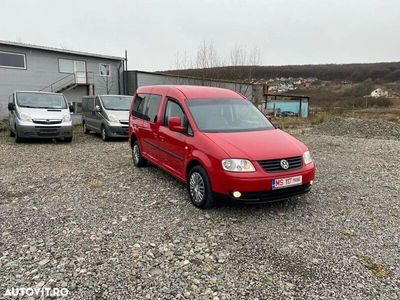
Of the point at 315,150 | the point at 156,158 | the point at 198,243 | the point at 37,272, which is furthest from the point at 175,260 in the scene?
the point at 315,150

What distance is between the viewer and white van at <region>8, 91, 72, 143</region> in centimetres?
1141

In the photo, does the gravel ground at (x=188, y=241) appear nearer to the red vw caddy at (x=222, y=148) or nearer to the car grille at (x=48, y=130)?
the red vw caddy at (x=222, y=148)

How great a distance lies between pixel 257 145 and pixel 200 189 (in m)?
1.08

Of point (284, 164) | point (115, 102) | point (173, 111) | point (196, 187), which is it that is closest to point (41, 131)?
point (115, 102)

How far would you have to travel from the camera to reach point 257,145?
4715mm

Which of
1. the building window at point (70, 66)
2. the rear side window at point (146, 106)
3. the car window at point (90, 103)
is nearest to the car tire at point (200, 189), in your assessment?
the rear side window at point (146, 106)

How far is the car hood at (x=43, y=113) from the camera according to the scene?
37.7 feet

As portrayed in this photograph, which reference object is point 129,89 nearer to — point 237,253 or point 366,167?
point 366,167

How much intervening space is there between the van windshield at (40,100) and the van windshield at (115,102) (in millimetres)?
1561

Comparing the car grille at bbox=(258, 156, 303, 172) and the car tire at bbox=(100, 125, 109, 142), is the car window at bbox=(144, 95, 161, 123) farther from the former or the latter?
the car tire at bbox=(100, 125, 109, 142)

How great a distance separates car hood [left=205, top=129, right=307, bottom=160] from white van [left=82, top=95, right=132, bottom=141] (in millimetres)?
8314

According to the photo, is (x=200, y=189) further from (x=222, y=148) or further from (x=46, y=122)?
(x=46, y=122)

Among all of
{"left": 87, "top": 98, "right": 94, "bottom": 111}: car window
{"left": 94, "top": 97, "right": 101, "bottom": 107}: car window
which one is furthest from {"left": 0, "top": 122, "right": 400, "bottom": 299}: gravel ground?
{"left": 87, "top": 98, "right": 94, "bottom": 111}: car window

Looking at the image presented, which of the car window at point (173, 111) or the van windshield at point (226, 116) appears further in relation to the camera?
the car window at point (173, 111)
